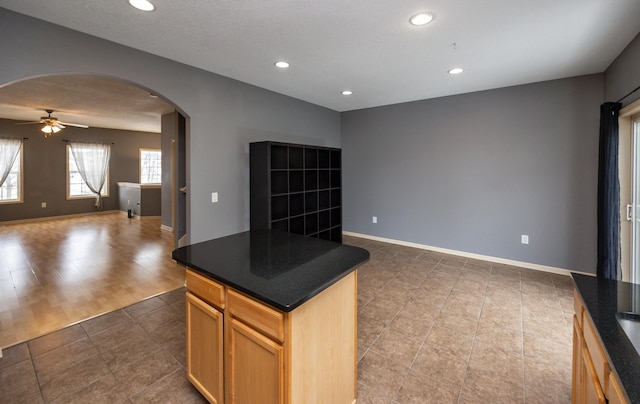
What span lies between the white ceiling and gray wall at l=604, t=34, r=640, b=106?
0.09 metres

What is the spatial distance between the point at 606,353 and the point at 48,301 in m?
4.35

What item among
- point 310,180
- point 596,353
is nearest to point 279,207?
point 310,180

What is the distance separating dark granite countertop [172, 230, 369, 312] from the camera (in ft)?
4.11

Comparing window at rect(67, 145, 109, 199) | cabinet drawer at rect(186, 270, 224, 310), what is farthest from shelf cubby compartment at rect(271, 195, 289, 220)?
window at rect(67, 145, 109, 199)

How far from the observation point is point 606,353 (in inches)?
36.0

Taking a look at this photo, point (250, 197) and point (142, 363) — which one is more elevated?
point (250, 197)

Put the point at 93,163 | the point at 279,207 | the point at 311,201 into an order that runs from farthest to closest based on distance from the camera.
→ 1. the point at 93,163
2. the point at 311,201
3. the point at 279,207

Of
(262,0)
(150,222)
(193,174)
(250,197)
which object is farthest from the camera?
(150,222)

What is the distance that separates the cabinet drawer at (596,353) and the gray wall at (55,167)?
10631 mm

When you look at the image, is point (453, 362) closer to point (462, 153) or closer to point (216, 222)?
point (216, 222)

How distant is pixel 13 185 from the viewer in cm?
720

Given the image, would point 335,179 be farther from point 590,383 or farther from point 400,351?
point 590,383

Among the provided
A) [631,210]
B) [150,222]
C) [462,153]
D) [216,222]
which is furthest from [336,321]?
[150,222]

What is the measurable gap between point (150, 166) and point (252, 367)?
995 cm
